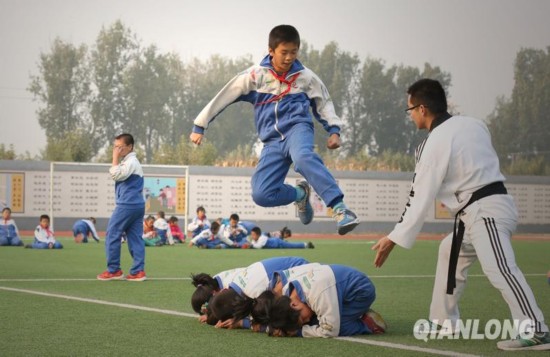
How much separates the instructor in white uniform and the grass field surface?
41 cm

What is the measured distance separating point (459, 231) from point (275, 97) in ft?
9.88

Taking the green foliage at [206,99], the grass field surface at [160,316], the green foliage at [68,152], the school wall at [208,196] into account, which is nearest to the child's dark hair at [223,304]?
the grass field surface at [160,316]

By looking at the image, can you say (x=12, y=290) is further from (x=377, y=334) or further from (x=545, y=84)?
(x=545, y=84)

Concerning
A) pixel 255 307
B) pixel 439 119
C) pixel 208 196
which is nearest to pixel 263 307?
pixel 255 307

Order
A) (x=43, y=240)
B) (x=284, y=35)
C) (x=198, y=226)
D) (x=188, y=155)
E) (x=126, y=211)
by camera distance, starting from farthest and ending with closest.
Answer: (x=188, y=155), (x=198, y=226), (x=43, y=240), (x=126, y=211), (x=284, y=35)

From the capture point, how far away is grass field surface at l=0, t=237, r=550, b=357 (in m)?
5.94

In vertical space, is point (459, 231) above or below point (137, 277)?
above

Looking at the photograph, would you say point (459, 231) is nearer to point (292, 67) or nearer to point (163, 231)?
point (292, 67)

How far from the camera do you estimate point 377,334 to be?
680cm

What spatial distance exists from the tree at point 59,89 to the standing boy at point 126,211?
53.3m

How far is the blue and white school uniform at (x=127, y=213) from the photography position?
11.5m

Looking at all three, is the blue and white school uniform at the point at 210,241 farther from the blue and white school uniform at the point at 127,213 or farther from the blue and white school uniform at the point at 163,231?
the blue and white school uniform at the point at 127,213

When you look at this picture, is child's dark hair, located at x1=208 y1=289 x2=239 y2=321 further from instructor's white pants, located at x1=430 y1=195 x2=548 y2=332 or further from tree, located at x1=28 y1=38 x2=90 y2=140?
tree, located at x1=28 y1=38 x2=90 y2=140

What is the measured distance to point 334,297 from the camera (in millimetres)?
6527
